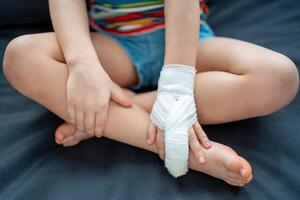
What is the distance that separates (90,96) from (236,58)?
308mm

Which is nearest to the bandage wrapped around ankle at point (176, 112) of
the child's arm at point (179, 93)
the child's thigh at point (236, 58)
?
the child's arm at point (179, 93)

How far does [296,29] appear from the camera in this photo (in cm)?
100

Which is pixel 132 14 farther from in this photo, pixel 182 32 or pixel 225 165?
pixel 225 165

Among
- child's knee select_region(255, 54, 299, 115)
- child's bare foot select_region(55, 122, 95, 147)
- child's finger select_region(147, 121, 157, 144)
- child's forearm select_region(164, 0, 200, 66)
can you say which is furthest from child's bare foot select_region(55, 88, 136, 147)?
child's knee select_region(255, 54, 299, 115)

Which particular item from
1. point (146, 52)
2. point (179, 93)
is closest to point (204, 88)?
point (179, 93)

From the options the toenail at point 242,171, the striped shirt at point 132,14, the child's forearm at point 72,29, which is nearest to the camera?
the toenail at point 242,171

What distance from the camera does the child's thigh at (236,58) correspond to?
739 mm

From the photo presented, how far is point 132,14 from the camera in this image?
0.87 meters

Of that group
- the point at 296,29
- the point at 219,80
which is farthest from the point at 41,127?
the point at 296,29

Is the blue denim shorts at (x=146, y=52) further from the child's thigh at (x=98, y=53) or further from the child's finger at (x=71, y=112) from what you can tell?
the child's finger at (x=71, y=112)

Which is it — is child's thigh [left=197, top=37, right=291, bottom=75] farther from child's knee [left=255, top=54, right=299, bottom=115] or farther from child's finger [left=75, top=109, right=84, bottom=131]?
child's finger [left=75, top=109, right=84, bottom=131]

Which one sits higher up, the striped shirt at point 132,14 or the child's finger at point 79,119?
the striped shirt at point 132,14

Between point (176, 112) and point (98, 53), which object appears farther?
point (98, 53)

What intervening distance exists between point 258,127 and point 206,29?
264 mm
